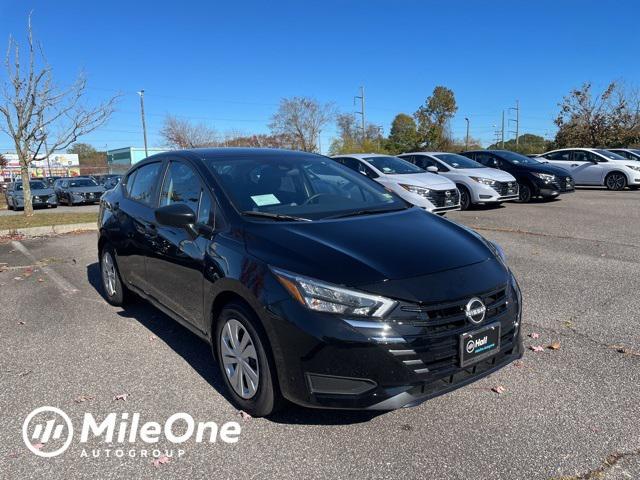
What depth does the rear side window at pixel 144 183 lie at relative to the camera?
14.9 ft

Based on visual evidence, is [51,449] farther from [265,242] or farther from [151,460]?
[265,242]

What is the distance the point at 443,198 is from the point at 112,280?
25.2 feet

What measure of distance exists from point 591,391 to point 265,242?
232cm

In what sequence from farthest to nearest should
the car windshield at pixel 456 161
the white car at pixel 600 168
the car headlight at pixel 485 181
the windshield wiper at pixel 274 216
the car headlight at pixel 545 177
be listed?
the white car at pixel 600 168 → the car headlight at pixel 545 177 → the car windshield at pixel 456 161 → the car headlight at pixel 485 181 → the windshield wiper at pixel 274 216

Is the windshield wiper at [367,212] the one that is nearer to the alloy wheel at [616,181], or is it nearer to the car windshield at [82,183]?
the alloy wheel at [616,181]

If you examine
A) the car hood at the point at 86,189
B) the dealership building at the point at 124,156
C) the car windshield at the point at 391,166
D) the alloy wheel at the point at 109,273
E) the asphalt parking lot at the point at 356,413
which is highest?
the dealership building at the point at 124,156

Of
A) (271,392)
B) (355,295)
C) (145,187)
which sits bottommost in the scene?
(271,392)

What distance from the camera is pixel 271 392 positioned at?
2.87 m

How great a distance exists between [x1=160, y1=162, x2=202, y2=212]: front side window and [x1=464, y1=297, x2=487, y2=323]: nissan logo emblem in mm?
2019

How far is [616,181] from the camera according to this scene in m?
18.2

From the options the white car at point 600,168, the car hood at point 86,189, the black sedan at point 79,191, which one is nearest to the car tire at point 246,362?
the white car at point 600,168

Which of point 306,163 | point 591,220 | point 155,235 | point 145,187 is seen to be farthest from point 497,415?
point 591,220

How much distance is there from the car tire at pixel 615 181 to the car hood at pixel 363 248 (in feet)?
58.1

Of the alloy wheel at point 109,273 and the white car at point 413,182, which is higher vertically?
the white car at point 413,182
